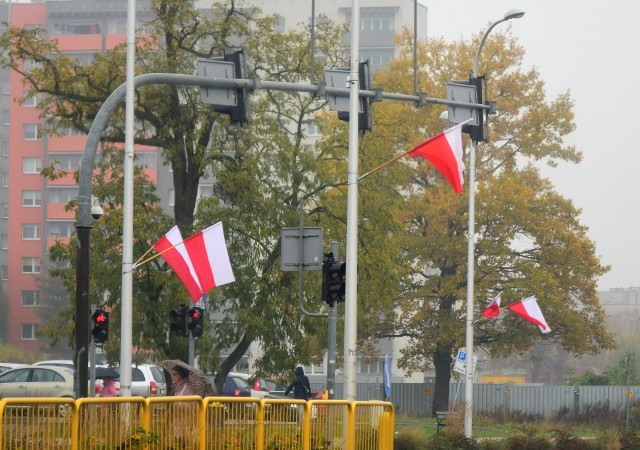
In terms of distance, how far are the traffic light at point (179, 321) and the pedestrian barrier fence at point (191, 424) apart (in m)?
13.7

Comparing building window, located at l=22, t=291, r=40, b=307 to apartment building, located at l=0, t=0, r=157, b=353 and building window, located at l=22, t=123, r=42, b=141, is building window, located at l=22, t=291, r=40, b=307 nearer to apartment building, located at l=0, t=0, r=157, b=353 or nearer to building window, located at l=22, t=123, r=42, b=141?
apartment building, located at l=0, t=0, r=157, b=353

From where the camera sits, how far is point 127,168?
2136 cm

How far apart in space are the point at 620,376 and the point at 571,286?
1078 cm

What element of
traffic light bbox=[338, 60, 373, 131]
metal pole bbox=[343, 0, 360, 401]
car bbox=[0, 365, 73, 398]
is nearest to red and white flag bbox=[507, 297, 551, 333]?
car bbox=[0, 365, 73, 398]

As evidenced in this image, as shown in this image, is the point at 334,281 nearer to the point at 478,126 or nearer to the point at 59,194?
the point at 478,126

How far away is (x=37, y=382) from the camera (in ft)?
120

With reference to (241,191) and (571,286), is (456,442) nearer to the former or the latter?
(241,191)

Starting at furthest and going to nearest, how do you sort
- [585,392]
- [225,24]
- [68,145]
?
[68,145]
[585,392]
[225,24]

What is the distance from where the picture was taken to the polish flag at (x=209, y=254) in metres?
23.3

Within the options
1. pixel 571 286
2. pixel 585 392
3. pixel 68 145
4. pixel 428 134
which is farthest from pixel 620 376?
pixel 68 145

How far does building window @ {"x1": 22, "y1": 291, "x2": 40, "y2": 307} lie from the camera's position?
110 meters

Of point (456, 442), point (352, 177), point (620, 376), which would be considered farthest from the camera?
point (620, 376)

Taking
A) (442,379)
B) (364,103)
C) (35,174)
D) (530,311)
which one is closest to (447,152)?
Answer: (364,103)

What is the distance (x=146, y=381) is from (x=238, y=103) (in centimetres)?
2230
